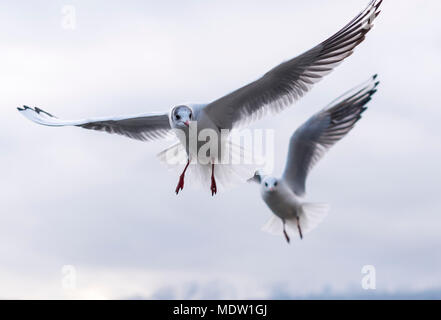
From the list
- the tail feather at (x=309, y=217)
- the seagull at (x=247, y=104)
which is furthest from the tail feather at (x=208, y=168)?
the tail feather at (x=309, y=217)

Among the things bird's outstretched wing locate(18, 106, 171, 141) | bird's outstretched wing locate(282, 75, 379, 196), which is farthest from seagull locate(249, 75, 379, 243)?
bird's outstretched wing locate(18, 106, 171, 141)

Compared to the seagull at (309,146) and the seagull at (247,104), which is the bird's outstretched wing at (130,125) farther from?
the seagull at (309,146)

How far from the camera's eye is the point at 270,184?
605 cm

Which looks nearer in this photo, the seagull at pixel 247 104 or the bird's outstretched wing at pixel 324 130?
the seagull at pixel 247 104

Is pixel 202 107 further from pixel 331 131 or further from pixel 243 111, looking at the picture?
pixel 331 131

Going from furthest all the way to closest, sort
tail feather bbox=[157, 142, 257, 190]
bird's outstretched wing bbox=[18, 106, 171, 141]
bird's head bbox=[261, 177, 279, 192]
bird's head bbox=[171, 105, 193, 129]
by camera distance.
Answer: bird's head bbox=[261, 177, 279, 192] < bird's outstretched wing bbox=[18, 106, 171, 141] < tail feather bbox=[157, 142, 257, 190] < bird's head bbox=[171, 105, 193, 129]

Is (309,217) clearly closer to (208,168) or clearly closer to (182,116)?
(208,168)

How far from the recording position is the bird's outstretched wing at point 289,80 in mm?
5191

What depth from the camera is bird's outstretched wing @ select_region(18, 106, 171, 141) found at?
5863 mm

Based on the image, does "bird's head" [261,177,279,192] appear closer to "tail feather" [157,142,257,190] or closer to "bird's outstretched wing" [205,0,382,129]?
"tail feather" [157,142,257,190]

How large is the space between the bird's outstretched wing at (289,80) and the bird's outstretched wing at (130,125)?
0.58 meters

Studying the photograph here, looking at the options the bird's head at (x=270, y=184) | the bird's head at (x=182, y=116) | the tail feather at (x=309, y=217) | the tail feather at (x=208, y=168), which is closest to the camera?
the bird's head at (x=182, y=116)

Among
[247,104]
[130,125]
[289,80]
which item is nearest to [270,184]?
[247,104]

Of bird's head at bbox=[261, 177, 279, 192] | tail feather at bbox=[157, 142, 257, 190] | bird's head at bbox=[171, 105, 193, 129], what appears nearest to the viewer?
bird's head at bbox=[171, 105, 193, 129]
